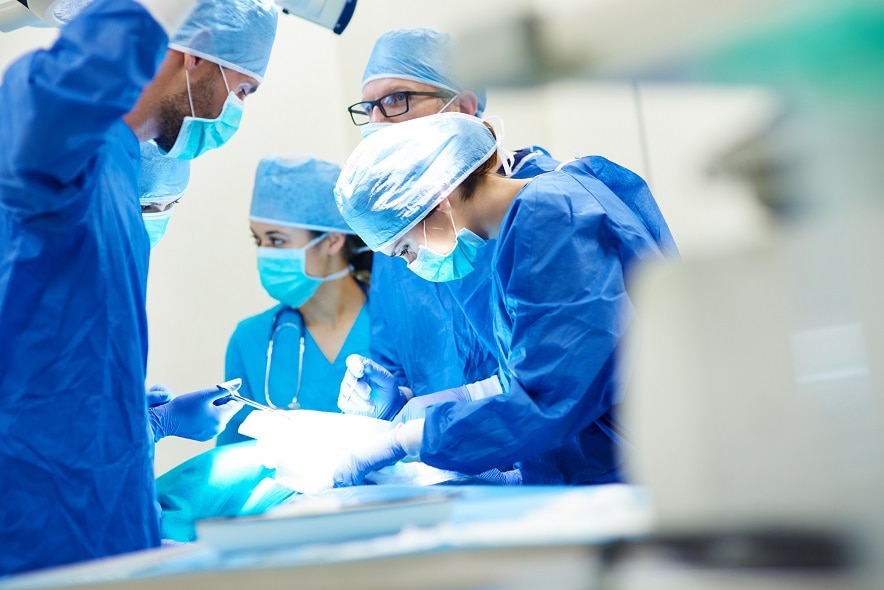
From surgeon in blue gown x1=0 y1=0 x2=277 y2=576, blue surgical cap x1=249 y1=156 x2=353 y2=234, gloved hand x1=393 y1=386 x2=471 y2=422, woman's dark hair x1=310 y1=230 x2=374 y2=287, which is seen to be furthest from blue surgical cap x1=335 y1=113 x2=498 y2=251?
woman's dark hair x1=310 y1=230 x2=374 y2=287

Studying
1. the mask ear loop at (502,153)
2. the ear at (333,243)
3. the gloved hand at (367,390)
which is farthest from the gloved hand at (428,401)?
the ear at (333,243)

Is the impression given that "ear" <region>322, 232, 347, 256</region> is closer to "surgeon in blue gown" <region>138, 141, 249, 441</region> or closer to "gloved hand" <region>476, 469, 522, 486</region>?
"surgeon in blue gown" <region>138, 141, 249, 441</region>

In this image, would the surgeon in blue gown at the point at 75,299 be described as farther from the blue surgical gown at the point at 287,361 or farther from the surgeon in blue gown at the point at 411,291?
the blue surgical gown at the point at 287,361

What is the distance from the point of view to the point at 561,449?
1.80 metres

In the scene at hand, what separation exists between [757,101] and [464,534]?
0.57 meters

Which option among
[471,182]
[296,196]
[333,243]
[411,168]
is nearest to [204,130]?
[411,168]

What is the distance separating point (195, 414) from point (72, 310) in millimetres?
921

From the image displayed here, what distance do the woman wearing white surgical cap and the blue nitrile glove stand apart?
0.88 metres

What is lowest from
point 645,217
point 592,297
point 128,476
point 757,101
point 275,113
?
point 128,476

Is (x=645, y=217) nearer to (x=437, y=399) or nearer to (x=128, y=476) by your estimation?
(x=437, y=399)

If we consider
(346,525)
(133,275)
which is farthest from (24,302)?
(346,525)

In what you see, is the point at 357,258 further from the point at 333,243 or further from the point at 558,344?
the point at 558,344

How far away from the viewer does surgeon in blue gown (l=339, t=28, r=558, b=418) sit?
272 cm

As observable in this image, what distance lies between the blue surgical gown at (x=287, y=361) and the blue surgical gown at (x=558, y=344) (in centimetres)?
145
